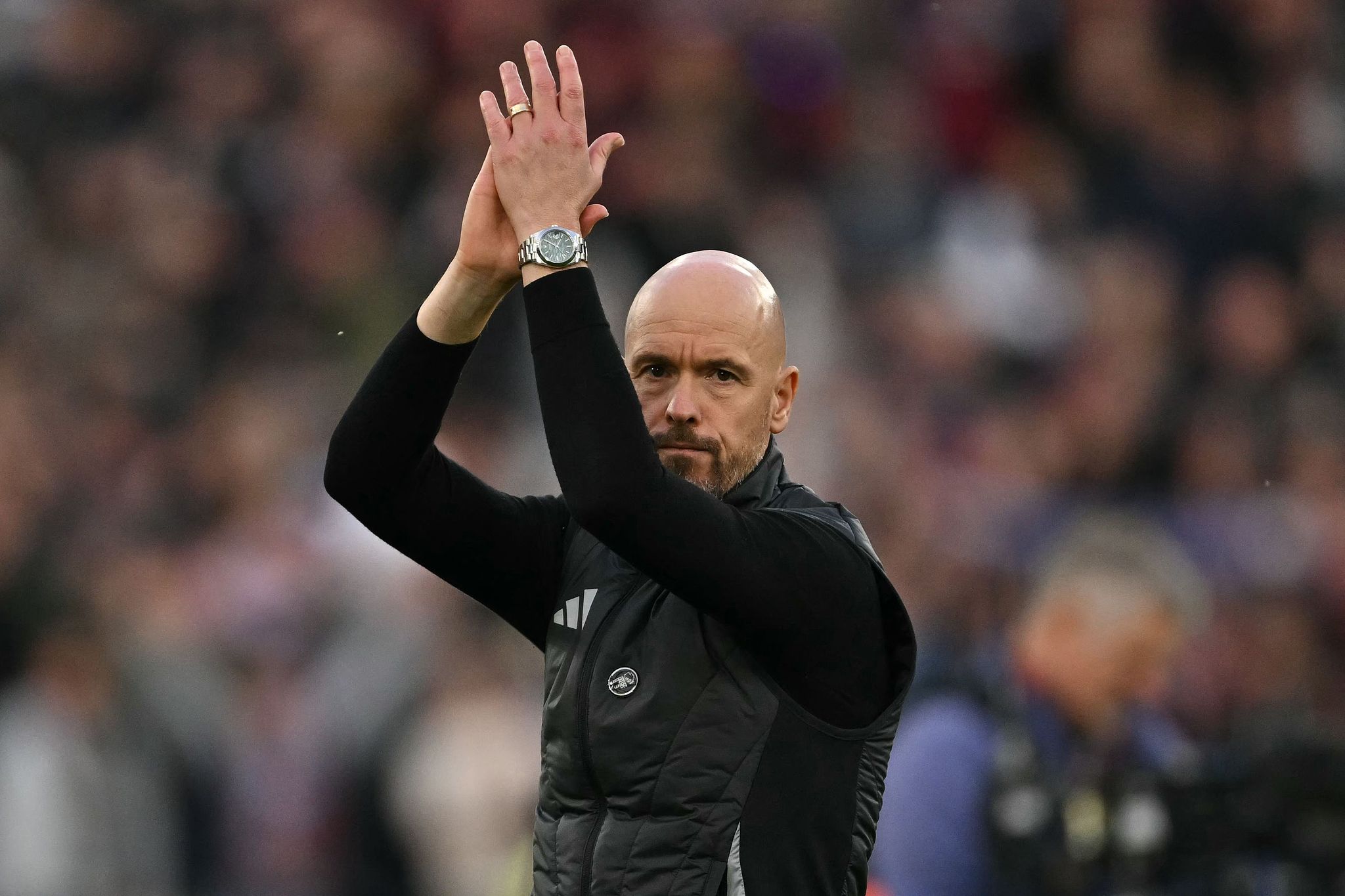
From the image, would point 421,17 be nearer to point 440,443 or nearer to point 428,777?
point 440,443

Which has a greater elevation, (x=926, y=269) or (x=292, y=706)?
(x=926, y=269)

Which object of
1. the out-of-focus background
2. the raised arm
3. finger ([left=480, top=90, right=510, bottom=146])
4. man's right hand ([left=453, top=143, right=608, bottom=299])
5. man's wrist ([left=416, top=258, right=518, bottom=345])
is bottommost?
the raised arm

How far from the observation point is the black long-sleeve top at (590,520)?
2.45m

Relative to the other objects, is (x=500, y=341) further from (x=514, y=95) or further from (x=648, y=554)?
Result: (x=648, y=554)

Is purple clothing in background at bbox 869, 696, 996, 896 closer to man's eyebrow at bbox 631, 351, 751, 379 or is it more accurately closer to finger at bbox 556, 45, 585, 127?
man's eyebrow at bbox 631, 351, 751, 379

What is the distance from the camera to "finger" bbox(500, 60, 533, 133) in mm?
2594

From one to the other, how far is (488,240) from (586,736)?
668 mm

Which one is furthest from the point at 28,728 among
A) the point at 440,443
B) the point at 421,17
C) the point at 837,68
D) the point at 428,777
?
the point at 837,68

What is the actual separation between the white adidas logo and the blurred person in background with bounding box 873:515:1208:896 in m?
1.76

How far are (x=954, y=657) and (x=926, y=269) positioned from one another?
12.5 feet

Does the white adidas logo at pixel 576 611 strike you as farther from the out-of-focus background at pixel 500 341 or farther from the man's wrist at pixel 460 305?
the out-of-focus background at pixel 500 341

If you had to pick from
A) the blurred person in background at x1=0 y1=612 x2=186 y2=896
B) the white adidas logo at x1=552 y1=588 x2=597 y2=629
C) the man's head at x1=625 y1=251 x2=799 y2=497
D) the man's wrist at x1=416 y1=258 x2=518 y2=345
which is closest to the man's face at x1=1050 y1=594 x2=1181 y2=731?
the man's head at x1=625 y1=251 x2=799 y2=497

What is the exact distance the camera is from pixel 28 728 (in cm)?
646

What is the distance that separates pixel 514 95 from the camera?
2615mm
